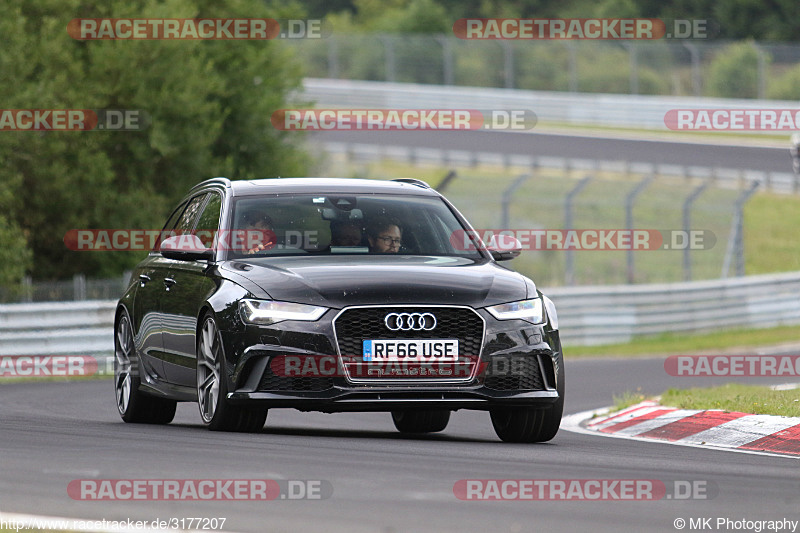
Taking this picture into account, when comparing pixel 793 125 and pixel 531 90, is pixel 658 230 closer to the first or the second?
pixel 793 125

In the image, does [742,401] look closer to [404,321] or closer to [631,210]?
[404,321]

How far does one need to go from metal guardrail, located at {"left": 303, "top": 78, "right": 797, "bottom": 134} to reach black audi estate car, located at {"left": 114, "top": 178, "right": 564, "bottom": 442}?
34369 millimetres

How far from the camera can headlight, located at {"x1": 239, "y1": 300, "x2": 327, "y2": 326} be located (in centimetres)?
919

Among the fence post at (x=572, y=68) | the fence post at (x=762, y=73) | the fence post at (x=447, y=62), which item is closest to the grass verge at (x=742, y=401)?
the fence post at (x=762, y=73)

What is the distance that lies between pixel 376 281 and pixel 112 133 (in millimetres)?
15672

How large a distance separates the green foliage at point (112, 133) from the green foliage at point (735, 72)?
19647 millimetres

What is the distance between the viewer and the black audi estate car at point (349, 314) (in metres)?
9.22

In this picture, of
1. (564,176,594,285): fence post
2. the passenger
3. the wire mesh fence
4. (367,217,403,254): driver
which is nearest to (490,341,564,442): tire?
(367,217,403,254): driver

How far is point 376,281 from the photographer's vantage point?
368 inches

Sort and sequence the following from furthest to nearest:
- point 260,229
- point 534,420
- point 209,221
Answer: point 209,221 < point 260,229 < point 534,420

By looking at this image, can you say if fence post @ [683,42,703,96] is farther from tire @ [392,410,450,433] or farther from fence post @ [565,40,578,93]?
tire @ [392,410,450,433]

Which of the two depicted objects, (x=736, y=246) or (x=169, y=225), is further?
(x=736, y=246)

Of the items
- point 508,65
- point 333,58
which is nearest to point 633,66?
point 508,65

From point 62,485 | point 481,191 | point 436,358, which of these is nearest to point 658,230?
point 481,191
